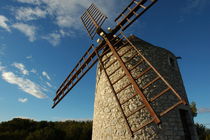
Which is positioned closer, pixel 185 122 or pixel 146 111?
pixel 146 111

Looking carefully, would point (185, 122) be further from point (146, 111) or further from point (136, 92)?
point (136, 92)

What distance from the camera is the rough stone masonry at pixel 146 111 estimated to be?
15.4 ft

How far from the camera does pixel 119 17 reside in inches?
269

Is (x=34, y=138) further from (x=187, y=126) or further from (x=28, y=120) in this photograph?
(x=187, y=126)

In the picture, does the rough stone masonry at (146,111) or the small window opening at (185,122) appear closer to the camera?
the rough stone masonry at (146,111)

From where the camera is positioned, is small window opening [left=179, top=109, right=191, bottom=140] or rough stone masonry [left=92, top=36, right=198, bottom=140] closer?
rough stone masonry [left=92, top=36, right=198, bottom=140]

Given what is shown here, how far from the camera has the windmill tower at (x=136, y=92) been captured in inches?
184

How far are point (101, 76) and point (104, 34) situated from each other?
217 cm

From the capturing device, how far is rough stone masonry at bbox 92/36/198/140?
470 centimetres

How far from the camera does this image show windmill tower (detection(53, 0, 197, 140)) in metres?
4.68

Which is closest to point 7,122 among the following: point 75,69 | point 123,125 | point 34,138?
point 34,138

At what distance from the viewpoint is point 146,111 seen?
5027 mm

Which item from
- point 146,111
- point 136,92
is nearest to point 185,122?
point 146,111

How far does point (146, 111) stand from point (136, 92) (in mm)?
1289
